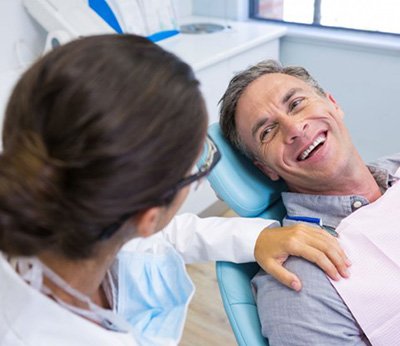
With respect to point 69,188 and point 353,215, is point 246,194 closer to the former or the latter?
point 353,215

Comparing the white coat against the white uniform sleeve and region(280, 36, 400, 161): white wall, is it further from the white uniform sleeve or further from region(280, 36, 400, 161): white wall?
region(280, 36, 400, 161): white wall

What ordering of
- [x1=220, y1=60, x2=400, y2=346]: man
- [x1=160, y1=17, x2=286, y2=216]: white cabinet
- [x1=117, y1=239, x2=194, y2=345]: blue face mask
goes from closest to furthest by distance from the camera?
1. [x1=117, y1=239, x2=194, y2=345]: blue face mask
2. [x1=220, y1=60, x2=400, y2=346]: man
3. [x1=160, y1=17, x2=286, y2=216]: white cabinet

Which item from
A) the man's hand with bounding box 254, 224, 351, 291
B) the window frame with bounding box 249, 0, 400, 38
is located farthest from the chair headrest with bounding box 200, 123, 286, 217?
the window frame with bounding box 249, 0, 400, 38

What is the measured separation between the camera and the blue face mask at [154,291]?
0.96m

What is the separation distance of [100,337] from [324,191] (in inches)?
33.6

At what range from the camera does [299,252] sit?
1.12 m

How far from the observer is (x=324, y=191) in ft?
4.60

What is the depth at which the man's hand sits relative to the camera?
1106mm

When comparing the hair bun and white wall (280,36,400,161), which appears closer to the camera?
the hair bun

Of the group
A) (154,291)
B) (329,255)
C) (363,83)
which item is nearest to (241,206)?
(329,255)

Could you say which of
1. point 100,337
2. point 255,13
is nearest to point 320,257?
point 100,337

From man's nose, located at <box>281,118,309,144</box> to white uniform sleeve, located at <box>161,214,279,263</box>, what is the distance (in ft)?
0.90

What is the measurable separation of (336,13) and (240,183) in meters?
1.66

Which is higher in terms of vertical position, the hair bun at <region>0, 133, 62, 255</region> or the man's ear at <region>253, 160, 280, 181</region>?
the hair bun at <region>0, 133, 62, 255</region>
